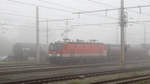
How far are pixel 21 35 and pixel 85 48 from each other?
39659mm

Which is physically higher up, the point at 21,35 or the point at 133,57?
the point at 21,35

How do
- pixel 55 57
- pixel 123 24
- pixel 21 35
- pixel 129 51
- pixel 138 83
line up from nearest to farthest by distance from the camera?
pixel 138 83, pixel 123 24, pixel 55 57, pixel 129 51, pixel 21 35

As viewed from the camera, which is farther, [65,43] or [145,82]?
[65,43]

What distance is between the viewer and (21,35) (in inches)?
2603

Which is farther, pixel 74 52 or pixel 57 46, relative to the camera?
pixel 74 52

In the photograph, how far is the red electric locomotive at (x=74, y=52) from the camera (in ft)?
92.3

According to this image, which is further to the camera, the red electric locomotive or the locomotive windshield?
the locomotive windshield

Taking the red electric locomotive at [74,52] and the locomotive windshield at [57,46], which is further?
the locomotive windshield at [57,46]

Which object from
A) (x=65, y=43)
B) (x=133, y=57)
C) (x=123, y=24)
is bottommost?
(x=133, y=57)

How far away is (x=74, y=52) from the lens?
29.0 metres

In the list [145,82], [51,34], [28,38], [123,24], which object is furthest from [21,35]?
[145,82]

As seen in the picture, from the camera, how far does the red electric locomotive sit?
28.1 metres

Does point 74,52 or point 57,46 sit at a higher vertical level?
point 57,46

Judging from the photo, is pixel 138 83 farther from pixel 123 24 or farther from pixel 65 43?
pixel 65 43
